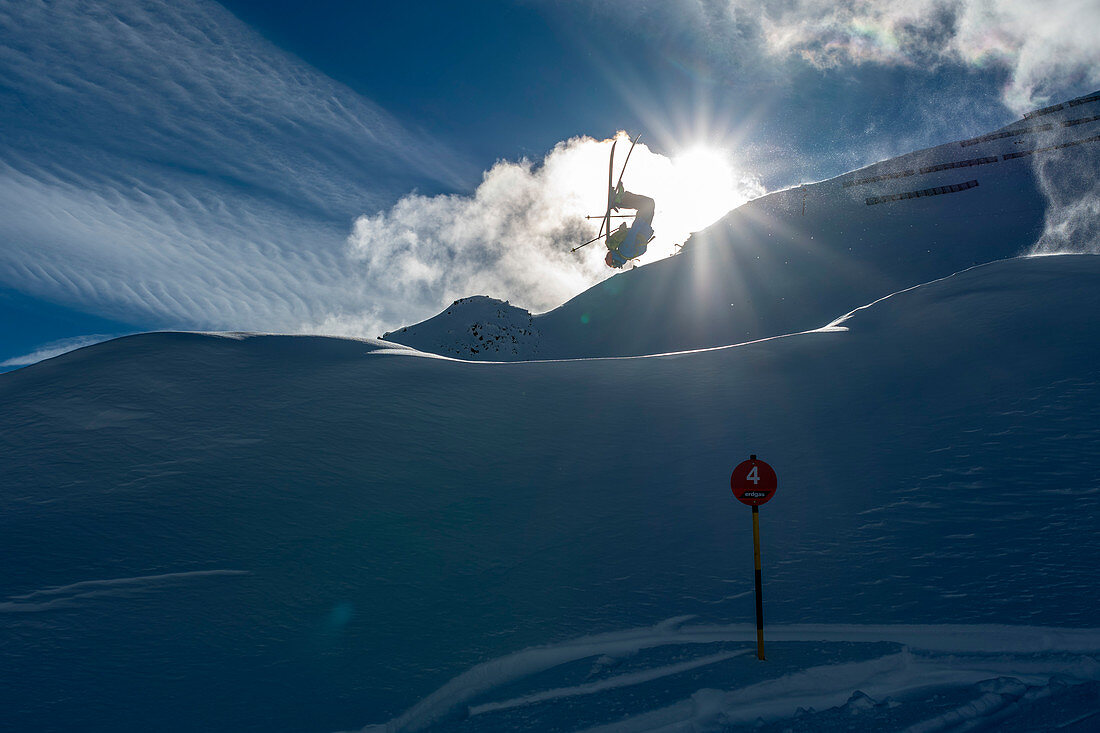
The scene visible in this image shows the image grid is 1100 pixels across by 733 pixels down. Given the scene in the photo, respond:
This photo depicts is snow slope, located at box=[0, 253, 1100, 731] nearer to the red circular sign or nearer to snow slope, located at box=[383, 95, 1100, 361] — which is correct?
the red circular sign

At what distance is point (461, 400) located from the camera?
1159cm

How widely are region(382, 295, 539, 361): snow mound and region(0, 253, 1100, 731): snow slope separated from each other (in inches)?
1815

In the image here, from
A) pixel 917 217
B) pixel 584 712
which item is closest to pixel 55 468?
pixel 584 712

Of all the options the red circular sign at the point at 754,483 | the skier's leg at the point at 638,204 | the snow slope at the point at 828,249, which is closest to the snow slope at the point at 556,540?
the red circular sign at the point at 754,483

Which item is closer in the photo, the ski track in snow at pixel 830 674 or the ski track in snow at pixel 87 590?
the ski track in snow at pixel 830 674

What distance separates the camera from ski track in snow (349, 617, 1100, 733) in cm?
464

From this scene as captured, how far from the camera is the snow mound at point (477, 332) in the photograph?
2405 inches

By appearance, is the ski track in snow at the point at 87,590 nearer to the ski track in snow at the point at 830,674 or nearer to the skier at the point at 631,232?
the ski track in snow at the point at 830,674

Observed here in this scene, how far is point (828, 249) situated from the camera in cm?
4831

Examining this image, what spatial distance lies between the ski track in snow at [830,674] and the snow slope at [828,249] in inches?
1444

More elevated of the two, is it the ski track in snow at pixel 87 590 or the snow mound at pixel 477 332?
the snow mound at pixel 477 332

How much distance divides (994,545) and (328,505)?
7.61 metres

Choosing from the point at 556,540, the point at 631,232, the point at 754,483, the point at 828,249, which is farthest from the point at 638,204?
the point at 754,483

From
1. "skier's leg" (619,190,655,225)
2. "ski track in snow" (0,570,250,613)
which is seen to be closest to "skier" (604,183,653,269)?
"skier's leg" (619,190,655,225)
